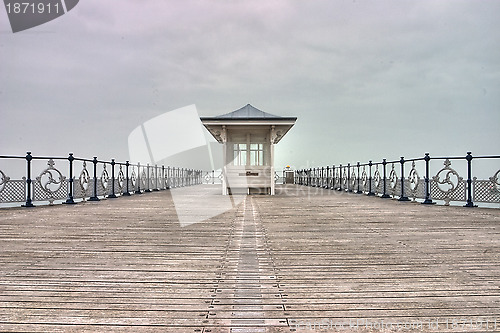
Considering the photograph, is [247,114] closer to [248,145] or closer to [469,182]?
[248,145]

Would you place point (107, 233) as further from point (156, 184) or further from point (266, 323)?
point (156, 184)

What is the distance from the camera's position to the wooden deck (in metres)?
2.36

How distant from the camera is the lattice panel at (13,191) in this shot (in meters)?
10.8

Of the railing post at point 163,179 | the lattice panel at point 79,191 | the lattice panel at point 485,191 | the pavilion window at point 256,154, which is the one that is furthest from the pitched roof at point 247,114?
the railing post at point 163,179

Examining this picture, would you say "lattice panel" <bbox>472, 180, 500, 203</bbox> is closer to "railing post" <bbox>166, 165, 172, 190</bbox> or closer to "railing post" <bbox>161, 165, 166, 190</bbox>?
"railing post" <bbox>161, 165, 166, 190</bbox>

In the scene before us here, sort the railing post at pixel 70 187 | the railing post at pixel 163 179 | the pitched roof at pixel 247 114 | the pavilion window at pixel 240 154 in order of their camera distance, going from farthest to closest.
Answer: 1. the railing post at pixel 163 179
2. the pavilion window at pixel 240 154
3. the pitched roof at pixel 247 114
4. the railing post at pixel 70 187

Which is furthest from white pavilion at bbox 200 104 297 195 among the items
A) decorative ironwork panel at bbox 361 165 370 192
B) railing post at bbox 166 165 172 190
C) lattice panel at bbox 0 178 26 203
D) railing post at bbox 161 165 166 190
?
railing post at bbox 166 165 172 190

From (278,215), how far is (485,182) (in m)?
6.39

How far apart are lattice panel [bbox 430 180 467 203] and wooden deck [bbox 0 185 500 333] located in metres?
5.65

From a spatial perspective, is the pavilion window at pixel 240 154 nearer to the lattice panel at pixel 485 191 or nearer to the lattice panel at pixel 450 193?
the lattice panel at pixel 450 193

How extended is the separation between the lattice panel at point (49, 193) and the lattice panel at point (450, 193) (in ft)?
38.6

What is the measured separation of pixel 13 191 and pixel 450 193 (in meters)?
13.0

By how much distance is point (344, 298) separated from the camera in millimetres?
2748

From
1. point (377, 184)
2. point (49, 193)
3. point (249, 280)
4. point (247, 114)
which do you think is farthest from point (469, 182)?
point (49, 193)
